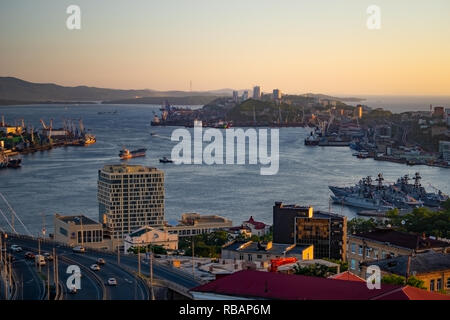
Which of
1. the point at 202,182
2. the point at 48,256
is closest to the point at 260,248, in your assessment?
the point at 48,256

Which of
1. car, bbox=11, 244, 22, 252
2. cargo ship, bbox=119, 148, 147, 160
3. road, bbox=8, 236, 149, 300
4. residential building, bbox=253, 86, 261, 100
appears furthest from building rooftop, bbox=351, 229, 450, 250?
residential building, bbox=253, 86, 261, 100

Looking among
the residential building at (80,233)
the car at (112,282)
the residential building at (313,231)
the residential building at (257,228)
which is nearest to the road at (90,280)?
the car at (112,282)

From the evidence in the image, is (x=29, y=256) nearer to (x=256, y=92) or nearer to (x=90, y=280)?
(x=90, y=280)

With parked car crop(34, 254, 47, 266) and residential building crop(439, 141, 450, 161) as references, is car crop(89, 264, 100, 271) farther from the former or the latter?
residential building crop(439, 141, 450, 161)

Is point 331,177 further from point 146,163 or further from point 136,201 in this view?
point 136,201
